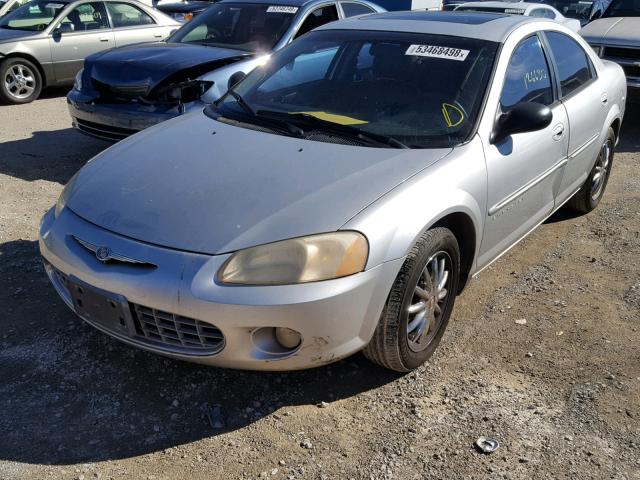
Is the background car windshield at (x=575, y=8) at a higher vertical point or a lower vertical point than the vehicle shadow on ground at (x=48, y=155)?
lower

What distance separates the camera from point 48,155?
6730 millimetres

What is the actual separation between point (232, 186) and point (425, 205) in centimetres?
86

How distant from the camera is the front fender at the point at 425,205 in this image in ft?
8.75

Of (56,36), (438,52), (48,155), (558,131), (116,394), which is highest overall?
(438,52)

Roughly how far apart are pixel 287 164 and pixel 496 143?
3.66ft

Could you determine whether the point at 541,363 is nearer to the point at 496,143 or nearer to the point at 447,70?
the point at 496,143

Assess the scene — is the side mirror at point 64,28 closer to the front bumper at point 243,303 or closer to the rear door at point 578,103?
the rear door at point 578,103

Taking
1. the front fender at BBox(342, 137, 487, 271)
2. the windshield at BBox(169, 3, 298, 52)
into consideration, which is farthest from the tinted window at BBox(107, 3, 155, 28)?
the front fender at BBox(342, 137, 487, 271)

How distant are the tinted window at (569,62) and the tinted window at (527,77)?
235 millimetres

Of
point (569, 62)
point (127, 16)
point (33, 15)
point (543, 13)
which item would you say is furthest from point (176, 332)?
point (543, 13)

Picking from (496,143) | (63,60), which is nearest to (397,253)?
(496,143)

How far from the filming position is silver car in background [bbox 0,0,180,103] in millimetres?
9039

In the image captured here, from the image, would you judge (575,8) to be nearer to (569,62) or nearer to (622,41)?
(622,41)

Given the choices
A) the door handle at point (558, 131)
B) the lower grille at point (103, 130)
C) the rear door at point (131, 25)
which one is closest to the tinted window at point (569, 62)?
the door handle at point (558, 131)
